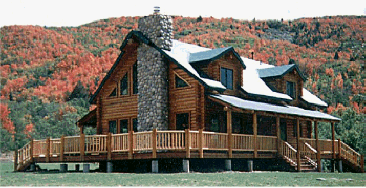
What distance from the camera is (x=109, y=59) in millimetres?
87250

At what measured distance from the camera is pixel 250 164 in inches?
1232

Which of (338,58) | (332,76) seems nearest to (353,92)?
(332,76)

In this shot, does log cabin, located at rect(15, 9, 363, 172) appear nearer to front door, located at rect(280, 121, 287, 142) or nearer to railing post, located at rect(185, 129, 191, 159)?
railing post, located at rect(185, 129, 191, 159)

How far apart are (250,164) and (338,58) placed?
57.2m

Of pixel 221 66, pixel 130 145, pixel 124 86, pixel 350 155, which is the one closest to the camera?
pixel 130 145

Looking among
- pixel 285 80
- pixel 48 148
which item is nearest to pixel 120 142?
pixel 48 148

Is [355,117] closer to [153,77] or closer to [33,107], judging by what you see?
[153,77]

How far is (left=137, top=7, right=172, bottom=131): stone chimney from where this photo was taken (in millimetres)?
32781

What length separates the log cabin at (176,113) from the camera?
98.5 feet

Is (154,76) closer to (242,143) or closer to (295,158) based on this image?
(242,143)

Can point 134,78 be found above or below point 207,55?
below

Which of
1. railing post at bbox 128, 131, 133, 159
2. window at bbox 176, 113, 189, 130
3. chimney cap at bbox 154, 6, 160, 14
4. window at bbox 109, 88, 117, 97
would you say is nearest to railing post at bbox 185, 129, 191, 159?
railing post at bbox 128, 131, 133, 159

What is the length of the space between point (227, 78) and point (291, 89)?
7.75 metres

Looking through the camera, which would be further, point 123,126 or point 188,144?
point 123,126
